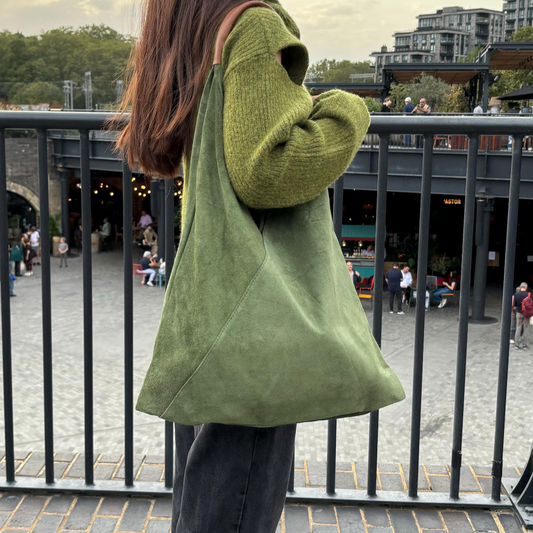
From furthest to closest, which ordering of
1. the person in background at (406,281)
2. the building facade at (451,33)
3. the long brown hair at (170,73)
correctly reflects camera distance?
the building facade at (451,33), the person in background at (406,281), the long brown hair at (170,73)

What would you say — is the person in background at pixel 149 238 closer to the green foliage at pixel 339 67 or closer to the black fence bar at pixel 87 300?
the black fence bar at pixel 87 300

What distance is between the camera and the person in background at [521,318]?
1557cm

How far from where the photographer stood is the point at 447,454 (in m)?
9.66

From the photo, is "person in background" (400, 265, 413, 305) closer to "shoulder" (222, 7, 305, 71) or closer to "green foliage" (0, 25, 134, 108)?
"shoulder" (222, 7, 305, 71)

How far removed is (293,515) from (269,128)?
4.88 ft

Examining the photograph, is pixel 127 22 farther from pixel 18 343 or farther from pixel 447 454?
pixel 18 343

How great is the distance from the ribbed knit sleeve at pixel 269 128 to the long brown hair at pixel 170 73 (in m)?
0.09

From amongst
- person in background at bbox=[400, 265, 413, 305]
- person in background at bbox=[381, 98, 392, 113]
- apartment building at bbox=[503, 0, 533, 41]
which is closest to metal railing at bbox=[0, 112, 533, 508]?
person in background at bbox=[400, 265, 413, 305]

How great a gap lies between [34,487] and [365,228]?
816 inches

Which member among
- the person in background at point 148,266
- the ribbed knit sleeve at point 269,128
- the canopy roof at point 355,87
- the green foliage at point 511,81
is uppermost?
the green foliage at point 511,81

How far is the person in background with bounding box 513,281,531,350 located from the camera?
1557 centimetres

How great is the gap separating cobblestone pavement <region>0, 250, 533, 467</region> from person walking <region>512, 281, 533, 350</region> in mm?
409

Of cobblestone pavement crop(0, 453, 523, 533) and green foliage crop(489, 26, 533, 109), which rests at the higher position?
green foliage crop(489, 26, 533, 109)

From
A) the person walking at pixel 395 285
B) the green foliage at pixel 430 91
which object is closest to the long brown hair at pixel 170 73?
the person walking at pixel 395 285
